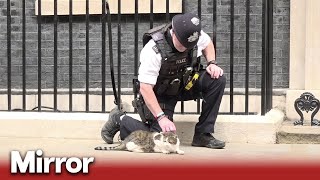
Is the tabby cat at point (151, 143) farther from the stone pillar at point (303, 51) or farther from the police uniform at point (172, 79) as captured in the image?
the stone pillar at point (303, 51)

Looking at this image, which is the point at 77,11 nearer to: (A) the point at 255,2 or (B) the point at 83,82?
(B) the point at 83,82

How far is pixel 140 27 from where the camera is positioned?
364 inches

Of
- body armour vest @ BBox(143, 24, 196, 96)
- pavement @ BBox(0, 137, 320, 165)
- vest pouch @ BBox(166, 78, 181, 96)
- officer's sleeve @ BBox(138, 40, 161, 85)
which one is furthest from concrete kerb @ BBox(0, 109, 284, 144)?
officer's sleeve @ BBox(138, 40, 161, 85)

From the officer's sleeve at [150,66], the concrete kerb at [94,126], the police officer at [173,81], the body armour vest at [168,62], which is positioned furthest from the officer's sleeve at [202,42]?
the concrete kerb at [94,126]

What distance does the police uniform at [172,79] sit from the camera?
632 cm

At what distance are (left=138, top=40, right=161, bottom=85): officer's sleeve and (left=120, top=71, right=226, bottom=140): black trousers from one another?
20.1 inches

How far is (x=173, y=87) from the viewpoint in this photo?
21.7ft

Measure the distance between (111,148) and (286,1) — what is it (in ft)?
11.5

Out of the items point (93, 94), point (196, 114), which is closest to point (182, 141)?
point (196, 114)

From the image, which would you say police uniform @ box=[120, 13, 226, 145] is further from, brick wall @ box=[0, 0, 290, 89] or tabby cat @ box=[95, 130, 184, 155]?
brick wall @ box=[0, 0, 290, 89]

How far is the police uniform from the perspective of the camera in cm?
632

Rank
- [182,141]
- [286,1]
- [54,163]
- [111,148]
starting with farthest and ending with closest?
[286,1]
[182,141]
[111,148]
[54,163]

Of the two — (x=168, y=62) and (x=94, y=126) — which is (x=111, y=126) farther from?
(x=168, y=62)

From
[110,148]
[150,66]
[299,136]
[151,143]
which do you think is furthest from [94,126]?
[299,136]
